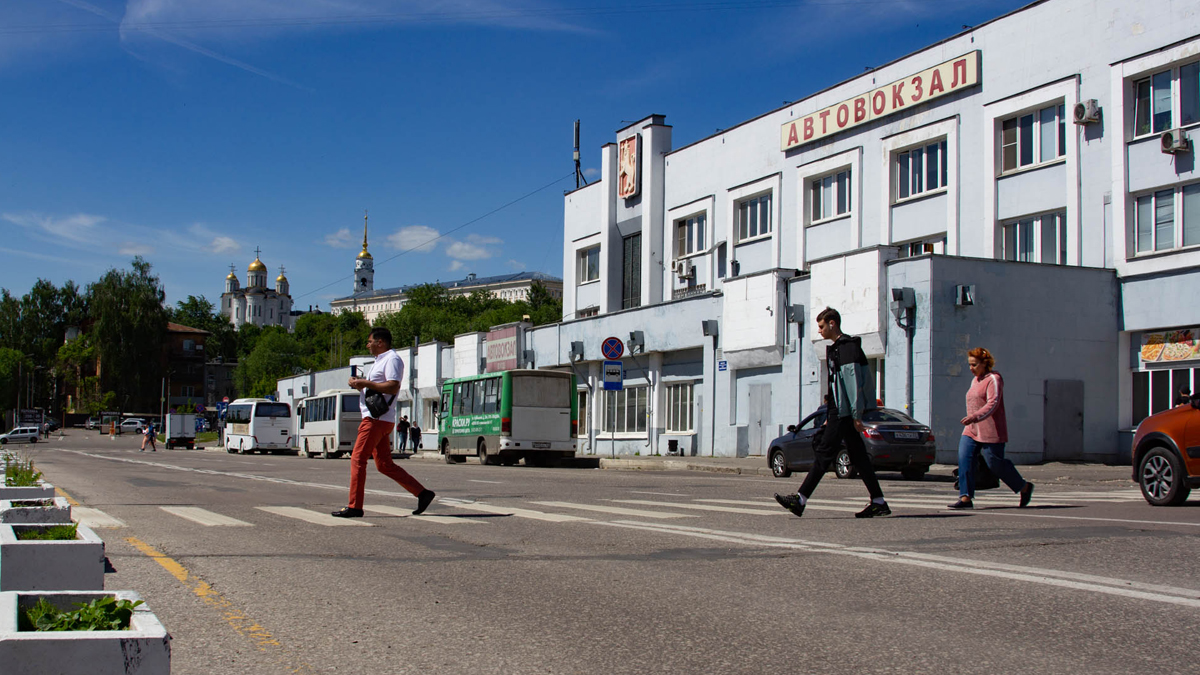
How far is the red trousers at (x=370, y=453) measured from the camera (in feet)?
33.8

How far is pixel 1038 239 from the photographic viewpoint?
2928 centimetres

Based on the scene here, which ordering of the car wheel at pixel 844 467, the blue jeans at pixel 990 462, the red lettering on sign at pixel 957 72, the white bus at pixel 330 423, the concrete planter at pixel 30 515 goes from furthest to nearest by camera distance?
the white bus at pixel 330 423 → the red lettering on sign at pixel 957 72 → the car wheel at pixel 844 467 → the blue jeans at pixel 990 462 → the concrete planter at pixel 30 515

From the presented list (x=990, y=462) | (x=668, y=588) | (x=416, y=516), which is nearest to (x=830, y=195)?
(x=990, y=462)

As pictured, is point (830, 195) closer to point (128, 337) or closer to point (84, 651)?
point (84, 651)

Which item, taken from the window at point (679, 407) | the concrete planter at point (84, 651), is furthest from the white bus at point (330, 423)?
the concrete planter at point (84, 651)

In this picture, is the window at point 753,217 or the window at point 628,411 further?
the window at point 753,217

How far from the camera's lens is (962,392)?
2555 centimetres

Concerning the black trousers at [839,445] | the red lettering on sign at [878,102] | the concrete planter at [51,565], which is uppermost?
the red lettering on sign at [878,102]

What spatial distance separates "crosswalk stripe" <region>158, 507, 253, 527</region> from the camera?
10266 millimetres

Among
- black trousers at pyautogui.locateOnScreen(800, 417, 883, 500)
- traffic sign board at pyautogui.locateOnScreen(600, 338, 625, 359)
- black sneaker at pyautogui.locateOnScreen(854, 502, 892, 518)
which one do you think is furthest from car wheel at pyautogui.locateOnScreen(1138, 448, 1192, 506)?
traffic sign board at pyautogui.locateOnScreen(600, 338, 625, 359)

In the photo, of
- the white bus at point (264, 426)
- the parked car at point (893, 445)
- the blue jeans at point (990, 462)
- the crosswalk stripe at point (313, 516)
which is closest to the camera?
the crosswalk stripe at point (313, 516)

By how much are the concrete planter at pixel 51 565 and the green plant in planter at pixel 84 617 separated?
1.76 m

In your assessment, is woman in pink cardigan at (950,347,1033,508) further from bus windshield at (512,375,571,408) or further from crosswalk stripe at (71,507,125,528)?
bus windshield at (512,375,571,408)

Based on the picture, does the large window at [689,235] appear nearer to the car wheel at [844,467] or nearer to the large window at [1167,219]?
the large window at [1167,219]
